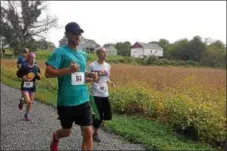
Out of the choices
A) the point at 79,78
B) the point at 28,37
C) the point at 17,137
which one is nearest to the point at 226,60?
the point at 17,137

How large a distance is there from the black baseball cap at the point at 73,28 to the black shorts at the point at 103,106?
3.28 meters

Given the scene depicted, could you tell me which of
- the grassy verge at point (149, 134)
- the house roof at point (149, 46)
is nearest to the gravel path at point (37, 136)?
the grassy verge at point (149, 134)

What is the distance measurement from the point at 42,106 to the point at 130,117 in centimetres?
388

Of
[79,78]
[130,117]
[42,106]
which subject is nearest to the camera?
[79,78]

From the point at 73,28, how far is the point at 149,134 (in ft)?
17.3

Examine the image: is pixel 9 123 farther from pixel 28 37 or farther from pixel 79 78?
pixel 28 37

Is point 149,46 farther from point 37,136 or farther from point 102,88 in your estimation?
point 102,88

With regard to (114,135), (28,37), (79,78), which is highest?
(28,37)

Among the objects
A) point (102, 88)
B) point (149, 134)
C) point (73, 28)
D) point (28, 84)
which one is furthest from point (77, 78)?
point (28, 84)

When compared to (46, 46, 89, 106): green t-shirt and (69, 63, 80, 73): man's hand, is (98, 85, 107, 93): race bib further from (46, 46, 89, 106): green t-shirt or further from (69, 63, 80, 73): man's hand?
(69, 63, 80, 73): man's hand

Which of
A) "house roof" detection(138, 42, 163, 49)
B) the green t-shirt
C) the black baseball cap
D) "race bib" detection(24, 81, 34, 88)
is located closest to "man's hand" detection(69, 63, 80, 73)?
the green t-shirt

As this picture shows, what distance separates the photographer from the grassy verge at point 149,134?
8.70 m

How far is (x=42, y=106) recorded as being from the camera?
13836 mm

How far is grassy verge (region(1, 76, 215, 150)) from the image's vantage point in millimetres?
8703
